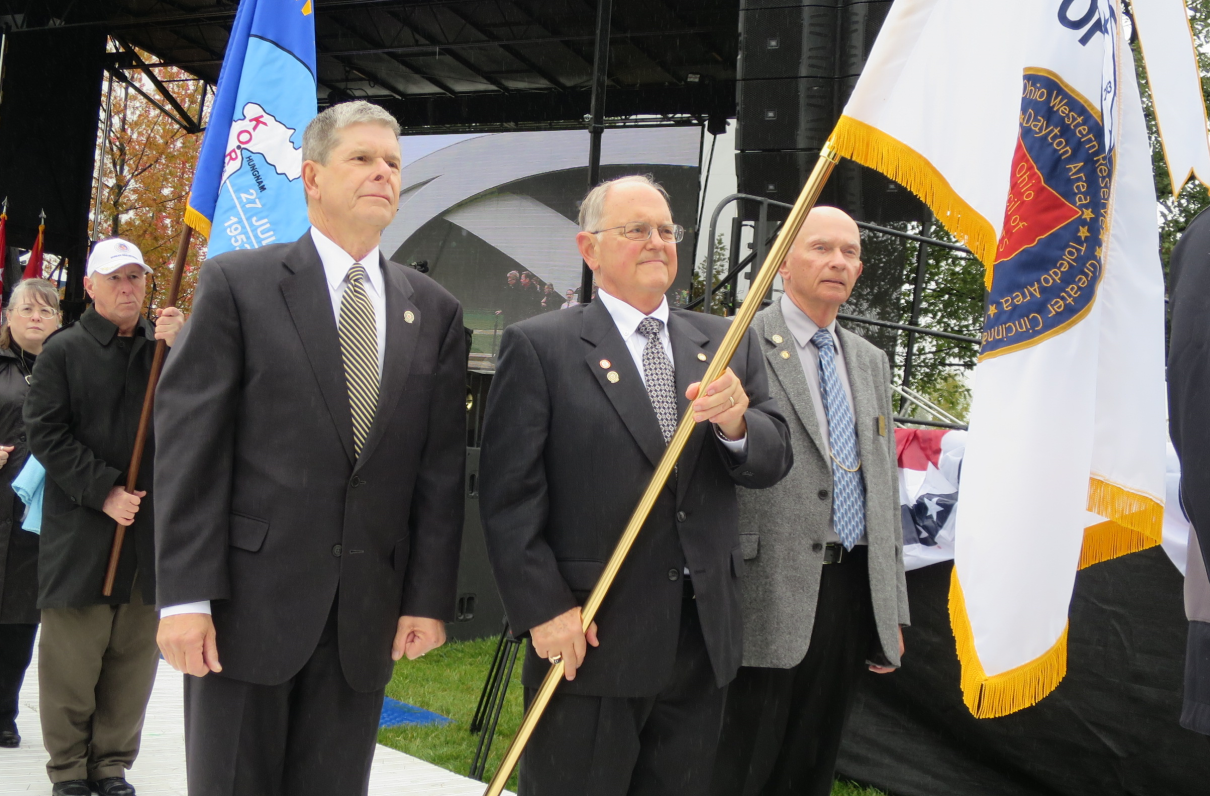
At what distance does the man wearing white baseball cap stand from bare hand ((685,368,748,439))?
6.50ft

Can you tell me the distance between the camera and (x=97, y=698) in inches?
144

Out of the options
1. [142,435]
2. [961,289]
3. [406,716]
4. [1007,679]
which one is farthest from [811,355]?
[961,289]

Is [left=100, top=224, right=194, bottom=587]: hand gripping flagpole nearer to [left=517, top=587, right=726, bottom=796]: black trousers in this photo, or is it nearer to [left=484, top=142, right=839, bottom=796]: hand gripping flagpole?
[left=517, top=587, right=726, bottom=796]: black trousers

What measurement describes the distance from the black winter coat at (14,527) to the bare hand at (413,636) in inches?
102

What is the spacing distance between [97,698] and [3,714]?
789 millimetres

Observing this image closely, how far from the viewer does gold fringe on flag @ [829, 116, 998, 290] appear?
2.21m

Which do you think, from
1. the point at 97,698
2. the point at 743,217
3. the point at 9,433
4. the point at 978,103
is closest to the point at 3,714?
the point at 97,698

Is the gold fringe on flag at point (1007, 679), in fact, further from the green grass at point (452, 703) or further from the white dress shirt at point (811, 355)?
the green grass at point (452, 703)

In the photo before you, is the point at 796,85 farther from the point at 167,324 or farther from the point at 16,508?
the point at 16,508

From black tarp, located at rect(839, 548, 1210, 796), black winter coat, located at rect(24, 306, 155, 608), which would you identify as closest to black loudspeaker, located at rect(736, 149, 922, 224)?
black tarp, located at rect(839, 548, 1210, 796)

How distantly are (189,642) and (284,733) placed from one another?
28 centimetres

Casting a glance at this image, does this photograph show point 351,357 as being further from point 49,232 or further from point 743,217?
point 49,232

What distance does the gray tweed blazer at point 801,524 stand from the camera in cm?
267

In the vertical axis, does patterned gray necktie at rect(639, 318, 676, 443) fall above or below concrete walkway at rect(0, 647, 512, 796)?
above
